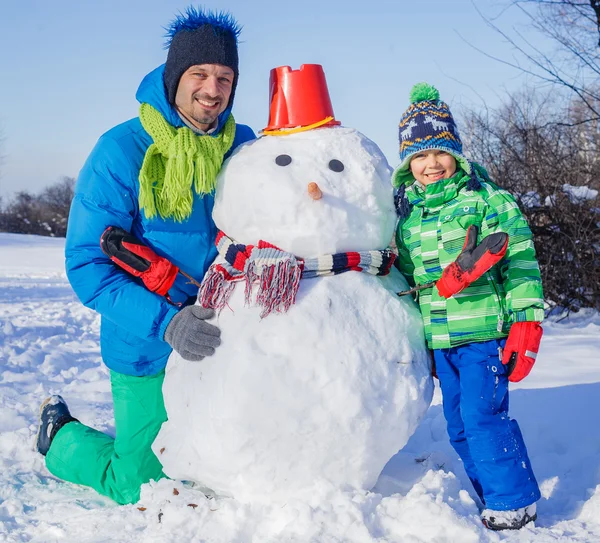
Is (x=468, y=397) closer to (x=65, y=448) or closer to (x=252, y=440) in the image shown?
(x=252, y=440)

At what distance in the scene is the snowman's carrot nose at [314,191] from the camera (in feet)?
7.00

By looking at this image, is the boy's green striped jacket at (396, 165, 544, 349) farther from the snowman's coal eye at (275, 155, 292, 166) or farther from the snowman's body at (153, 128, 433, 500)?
the snowman's coal eye at (275, 155, 292, 166)

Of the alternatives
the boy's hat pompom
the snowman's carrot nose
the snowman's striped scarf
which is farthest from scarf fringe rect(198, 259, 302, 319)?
the boy's hat pompom

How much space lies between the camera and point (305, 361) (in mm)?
2061

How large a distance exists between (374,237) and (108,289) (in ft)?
3.34

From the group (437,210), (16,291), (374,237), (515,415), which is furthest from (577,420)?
(16,291)

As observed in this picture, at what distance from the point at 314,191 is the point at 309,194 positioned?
0.09ft

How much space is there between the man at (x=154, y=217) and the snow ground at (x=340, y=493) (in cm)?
36

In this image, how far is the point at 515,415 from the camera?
3.54 meters

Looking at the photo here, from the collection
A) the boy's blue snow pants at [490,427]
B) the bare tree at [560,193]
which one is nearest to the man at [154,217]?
the boy's blue snow pants at [490,427]

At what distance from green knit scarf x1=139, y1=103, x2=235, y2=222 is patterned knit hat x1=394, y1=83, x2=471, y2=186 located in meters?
0.73

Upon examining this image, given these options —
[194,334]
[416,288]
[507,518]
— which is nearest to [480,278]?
[416,288]

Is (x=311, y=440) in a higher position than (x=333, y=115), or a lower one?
lower

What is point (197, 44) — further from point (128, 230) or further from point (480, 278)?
point (480, 278)
